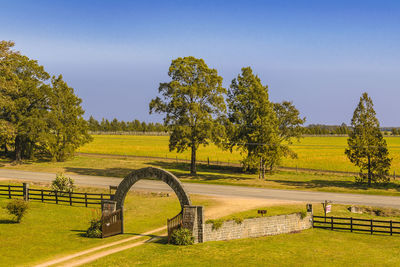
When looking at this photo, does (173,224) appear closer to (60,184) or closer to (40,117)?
(60,184)

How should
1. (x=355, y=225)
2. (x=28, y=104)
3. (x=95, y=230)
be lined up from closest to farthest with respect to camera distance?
(x=95, y=230), (x=355, y=225), (x=28, y=104)

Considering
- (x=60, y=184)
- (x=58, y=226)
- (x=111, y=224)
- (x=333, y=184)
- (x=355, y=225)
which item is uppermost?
(x=60, y=184)

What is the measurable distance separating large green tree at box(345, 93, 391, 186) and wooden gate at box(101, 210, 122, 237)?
3331 centimetres

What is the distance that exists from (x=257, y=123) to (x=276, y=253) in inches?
1250

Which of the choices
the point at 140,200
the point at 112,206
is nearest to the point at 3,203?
the point at 140,200

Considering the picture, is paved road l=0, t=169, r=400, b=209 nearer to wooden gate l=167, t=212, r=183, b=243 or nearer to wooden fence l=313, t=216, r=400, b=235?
wooden fence l=313, t=216, r=400, b=235

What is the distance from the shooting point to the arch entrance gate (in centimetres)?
2605

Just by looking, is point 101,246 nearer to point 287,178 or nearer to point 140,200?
point 140,200

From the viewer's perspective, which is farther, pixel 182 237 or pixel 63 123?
pixel 63 123

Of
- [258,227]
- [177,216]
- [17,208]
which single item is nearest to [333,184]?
[258,227]

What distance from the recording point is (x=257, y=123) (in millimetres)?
55031

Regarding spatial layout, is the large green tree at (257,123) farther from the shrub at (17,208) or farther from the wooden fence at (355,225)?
the shrub at (17,208)

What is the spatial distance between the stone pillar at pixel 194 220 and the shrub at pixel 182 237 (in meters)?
0.32

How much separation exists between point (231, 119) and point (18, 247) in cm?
4065
